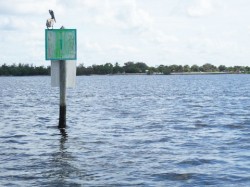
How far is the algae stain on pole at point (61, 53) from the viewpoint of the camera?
984 inches

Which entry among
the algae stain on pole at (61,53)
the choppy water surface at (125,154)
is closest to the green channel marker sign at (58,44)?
the algae stain on pole at (61,53)

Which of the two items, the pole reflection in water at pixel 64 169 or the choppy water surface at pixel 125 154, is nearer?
the pole reflection in water at pixel 64 169

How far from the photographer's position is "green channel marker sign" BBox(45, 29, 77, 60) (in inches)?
983

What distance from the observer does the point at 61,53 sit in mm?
25000

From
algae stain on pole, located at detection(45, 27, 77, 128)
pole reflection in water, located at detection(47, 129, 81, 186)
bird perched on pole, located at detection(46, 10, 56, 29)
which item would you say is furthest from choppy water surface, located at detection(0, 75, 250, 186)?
bird perched on pole, located at detection(46, 10, 56, 29)

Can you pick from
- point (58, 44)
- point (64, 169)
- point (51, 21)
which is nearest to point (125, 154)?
point (64, 169)

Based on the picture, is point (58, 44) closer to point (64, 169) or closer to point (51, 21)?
point (51, 21)

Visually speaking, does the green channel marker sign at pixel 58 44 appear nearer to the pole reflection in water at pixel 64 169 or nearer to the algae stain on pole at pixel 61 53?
the algae stain on pole at pixel 61 53

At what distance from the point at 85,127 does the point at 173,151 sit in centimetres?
987

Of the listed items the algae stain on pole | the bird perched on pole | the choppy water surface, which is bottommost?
the choppy water surface

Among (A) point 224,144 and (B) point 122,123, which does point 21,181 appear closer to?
(A) point 224,144

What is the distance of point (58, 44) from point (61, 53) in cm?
47

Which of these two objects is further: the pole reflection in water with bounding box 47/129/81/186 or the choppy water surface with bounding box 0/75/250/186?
the choppy water surface with bounding box 0/75/250/186

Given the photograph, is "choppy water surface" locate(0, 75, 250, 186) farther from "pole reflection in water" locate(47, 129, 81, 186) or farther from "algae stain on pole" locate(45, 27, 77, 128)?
"algae stain on pole" locate(45, 27, 77, 128)
